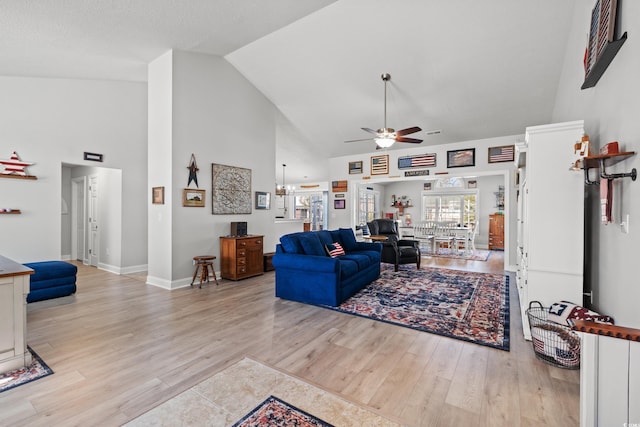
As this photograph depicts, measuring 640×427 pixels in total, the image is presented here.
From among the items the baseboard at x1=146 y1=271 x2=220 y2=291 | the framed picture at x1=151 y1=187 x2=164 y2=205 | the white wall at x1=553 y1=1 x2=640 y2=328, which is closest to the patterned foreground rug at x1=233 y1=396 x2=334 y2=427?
the white wall at x1=553 y1=1 x2=640 y2=328

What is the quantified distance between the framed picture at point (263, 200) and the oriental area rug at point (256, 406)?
178 inches

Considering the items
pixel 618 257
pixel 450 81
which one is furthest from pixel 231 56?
pixel 618 257

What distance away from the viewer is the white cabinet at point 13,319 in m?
2.17

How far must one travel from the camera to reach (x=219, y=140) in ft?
18.1

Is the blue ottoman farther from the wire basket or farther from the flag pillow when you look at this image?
the wire basket

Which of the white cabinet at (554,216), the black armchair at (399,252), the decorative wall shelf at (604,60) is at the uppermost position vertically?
the decorative wall shelf at (604,60)

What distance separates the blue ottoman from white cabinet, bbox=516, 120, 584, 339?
18.9 feet

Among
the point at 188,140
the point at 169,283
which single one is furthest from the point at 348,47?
the point at 169,283

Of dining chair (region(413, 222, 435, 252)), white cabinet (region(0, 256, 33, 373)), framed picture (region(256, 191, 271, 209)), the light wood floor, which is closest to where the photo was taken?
the light wood floor

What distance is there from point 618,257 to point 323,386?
2314mm

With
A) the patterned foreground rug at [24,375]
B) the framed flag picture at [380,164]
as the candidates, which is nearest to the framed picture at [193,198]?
the patterned foreground rug at [24,375]

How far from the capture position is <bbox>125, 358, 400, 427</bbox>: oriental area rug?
1700 mm

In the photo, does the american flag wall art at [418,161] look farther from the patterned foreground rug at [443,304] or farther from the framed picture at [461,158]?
the patterned foreground rug at [443,304]

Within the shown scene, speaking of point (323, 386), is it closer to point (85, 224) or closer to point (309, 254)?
point (309, 254)
